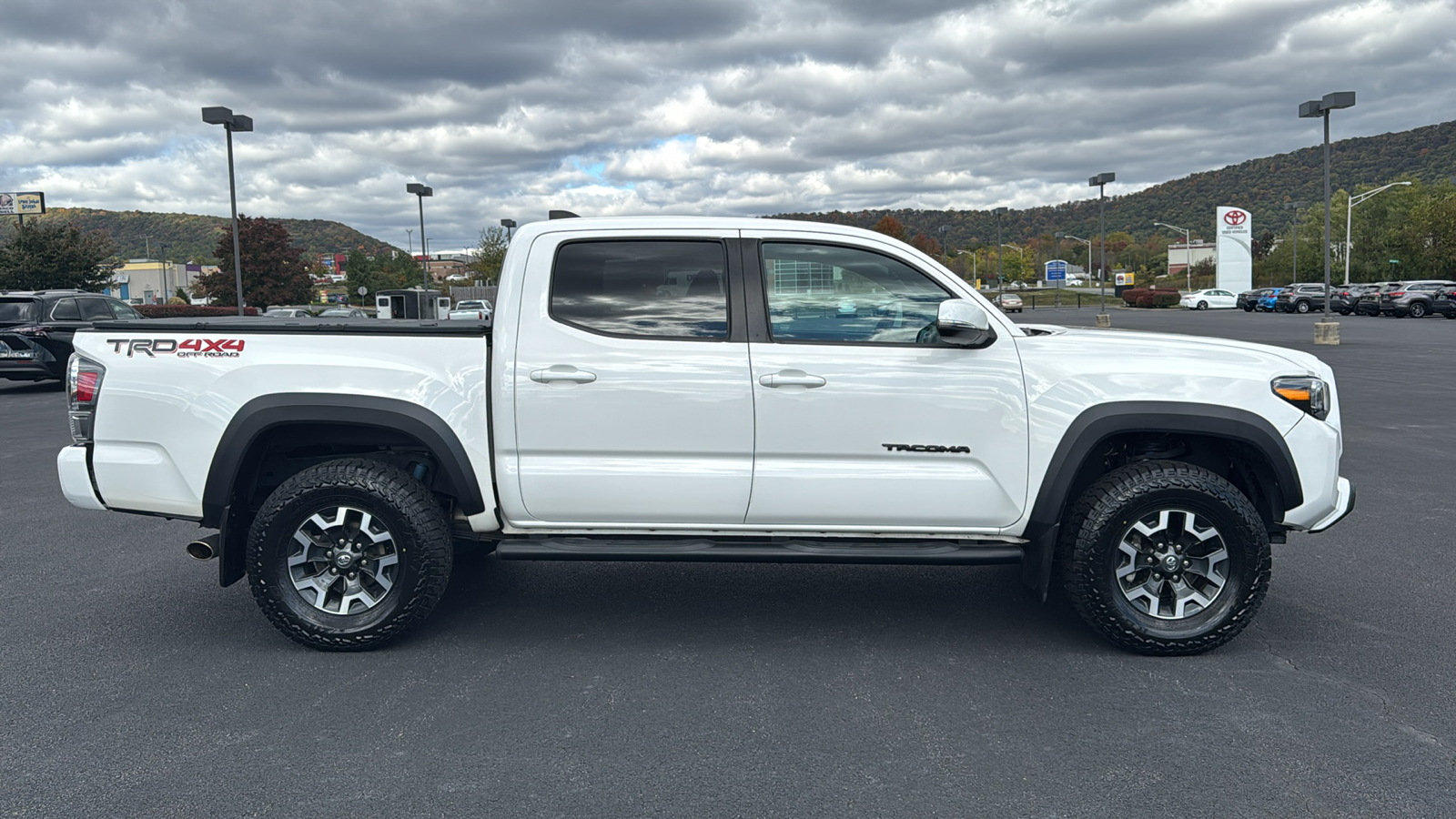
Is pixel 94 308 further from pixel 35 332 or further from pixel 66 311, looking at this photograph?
pixel 35 332

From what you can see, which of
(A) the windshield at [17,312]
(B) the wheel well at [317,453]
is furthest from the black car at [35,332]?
(B) the wheel well at [317,453]

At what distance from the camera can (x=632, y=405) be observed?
14.6 feet

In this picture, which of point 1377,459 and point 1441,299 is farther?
point 1441,299

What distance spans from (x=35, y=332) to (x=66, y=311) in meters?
0.60

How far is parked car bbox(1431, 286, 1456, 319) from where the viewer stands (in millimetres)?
41625

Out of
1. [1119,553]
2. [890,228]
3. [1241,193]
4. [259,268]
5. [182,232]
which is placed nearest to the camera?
[1119,553]

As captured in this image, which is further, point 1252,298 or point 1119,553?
point 1252,298

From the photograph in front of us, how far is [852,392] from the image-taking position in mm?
4426

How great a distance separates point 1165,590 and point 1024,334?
1.28 metres

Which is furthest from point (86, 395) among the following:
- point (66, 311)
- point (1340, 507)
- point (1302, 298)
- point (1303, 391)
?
point (1302, 298)

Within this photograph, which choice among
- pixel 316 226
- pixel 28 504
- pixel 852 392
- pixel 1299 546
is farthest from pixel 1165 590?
pixel 316 226

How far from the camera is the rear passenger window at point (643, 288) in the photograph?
181 inches

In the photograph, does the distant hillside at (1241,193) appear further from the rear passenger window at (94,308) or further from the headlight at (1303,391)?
the headlight at (1303,391)

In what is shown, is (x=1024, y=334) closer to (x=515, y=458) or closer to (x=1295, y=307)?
(x=515, y=458)
